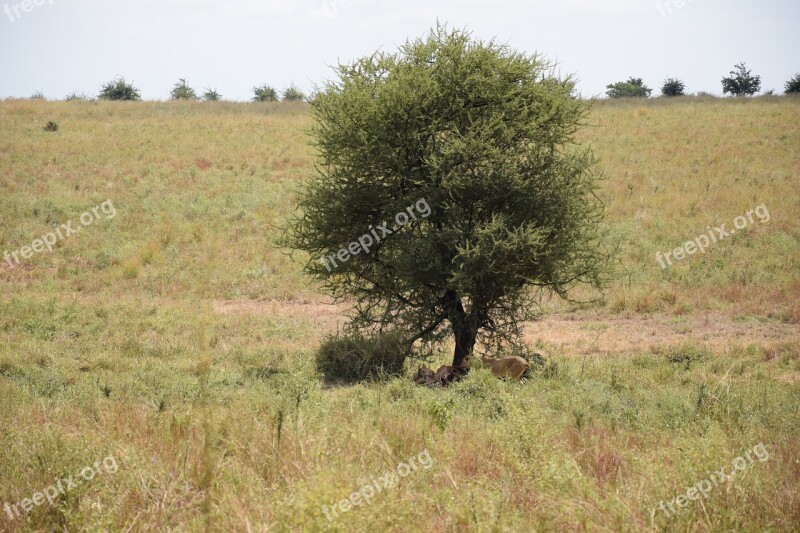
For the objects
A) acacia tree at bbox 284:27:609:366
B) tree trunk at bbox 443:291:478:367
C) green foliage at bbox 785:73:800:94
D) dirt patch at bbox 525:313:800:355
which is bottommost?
dirt patch at bbox 525:313:800:355

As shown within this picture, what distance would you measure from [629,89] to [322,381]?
72976mm

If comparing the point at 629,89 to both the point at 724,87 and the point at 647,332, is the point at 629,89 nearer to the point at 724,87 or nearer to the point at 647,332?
the point at 724,87

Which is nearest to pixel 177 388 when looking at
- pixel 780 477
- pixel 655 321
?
pixel 780 477

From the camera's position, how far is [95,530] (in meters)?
4.96

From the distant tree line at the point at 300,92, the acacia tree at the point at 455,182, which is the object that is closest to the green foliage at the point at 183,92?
the distant tree line at the point at 300,92

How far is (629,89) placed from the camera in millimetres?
76750

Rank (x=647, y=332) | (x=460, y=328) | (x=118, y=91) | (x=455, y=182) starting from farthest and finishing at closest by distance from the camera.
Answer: (x=118, y=91) → (x=647, y=332) → (x=460, y=328) → (x=455, y=182)

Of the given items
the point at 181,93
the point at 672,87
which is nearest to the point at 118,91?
the point at 181,93

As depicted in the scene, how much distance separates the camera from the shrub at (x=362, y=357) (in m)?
12.4

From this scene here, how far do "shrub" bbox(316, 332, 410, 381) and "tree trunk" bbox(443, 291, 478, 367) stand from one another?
38.4 inches

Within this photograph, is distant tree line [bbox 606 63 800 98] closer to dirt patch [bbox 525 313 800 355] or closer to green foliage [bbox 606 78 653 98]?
green foliage [bbox 606 78 653 98]

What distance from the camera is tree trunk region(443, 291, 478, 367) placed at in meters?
12.8

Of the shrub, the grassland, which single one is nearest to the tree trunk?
the shrub

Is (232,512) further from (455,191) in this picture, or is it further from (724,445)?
(455,191)
